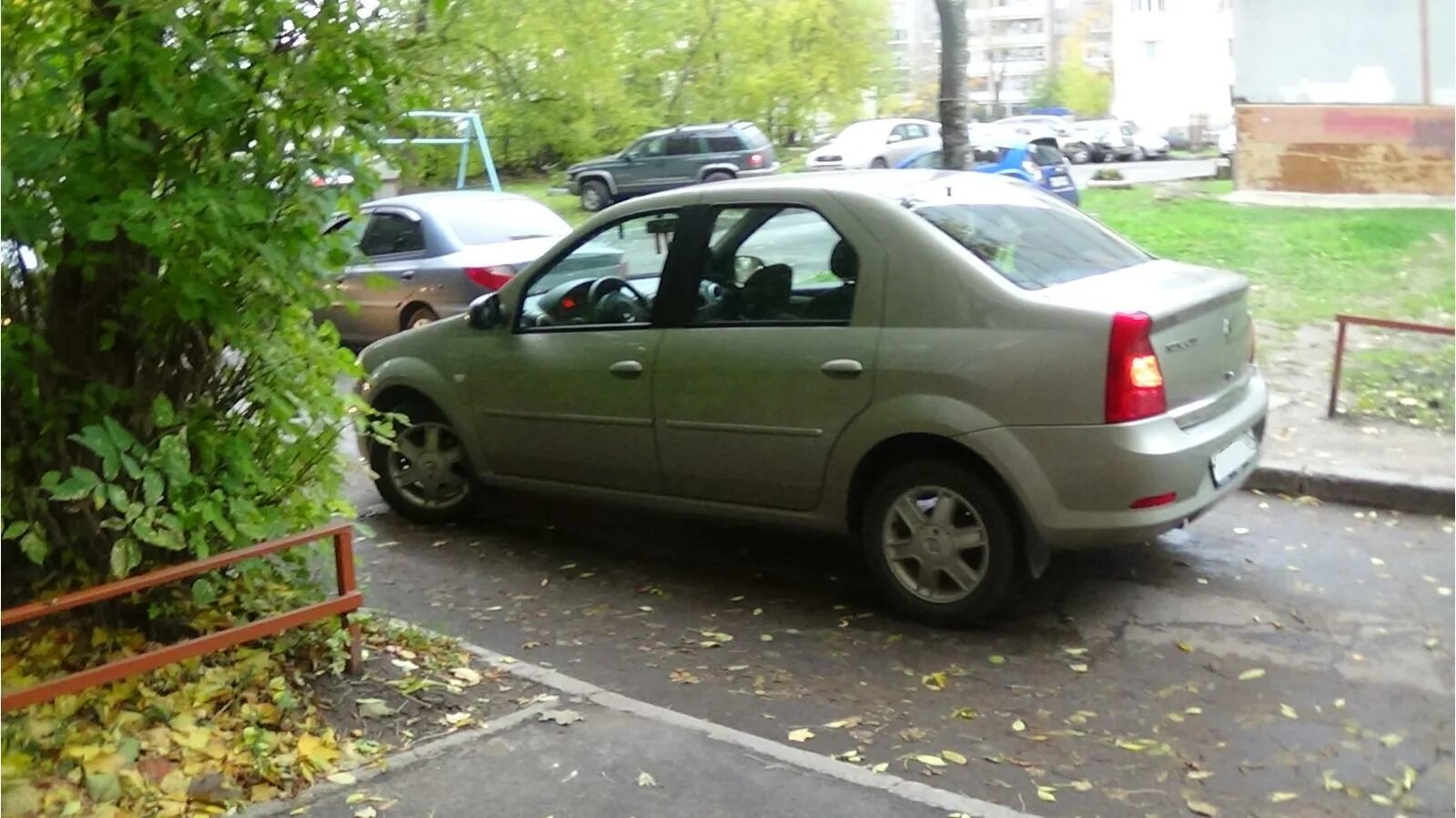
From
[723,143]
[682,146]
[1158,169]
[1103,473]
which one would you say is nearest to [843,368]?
[1103,473]

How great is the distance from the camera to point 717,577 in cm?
591

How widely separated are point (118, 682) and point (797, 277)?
2.90 metres

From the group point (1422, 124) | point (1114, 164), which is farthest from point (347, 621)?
point (1114, 164)

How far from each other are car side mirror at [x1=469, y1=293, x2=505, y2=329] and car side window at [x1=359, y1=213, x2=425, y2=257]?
16.6ft

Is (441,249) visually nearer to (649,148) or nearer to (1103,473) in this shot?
(1103,473)

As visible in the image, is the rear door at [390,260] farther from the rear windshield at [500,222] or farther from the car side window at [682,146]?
the car side window at [682,146]

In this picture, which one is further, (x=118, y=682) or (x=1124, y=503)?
(x=1124, y=503)

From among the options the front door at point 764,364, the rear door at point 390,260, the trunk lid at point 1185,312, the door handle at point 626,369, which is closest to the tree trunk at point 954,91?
the trunk lid at point 1185,312

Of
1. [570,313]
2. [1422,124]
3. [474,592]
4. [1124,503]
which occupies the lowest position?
[474,592]

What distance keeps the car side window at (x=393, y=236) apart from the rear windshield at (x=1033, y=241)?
687 centimetres

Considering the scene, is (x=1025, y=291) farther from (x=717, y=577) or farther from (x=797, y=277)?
(x=717, y=577)

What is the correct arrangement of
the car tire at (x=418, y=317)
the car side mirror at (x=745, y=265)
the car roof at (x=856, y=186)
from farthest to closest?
the car tire at (x=418, y=317) < the car side mirror at (x=745, y=265) < the car roof at (x=856, y=186)

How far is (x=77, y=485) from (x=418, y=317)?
7480 millimetres

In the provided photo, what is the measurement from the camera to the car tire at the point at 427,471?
675 cm
